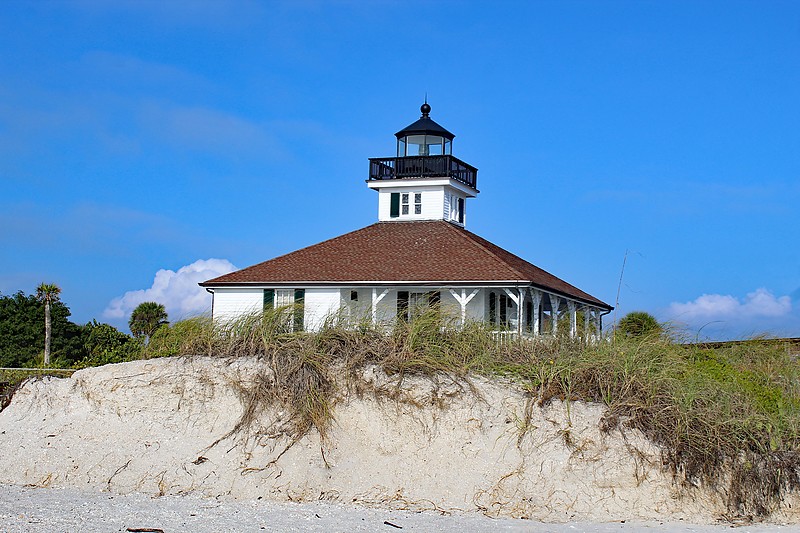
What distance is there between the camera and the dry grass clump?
12.7 meters

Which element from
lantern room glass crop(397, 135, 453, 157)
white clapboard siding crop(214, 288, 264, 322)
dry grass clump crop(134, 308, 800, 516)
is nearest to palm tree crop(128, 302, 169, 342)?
white clapboard siding crop(214, 288, 264, 322)

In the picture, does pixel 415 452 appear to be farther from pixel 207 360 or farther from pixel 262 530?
pixel 207 360

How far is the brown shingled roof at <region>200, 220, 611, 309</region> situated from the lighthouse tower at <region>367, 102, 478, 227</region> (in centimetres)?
63

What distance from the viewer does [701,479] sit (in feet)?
41.4

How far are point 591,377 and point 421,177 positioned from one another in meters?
21.3

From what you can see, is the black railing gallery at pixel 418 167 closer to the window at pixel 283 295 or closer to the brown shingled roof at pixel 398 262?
the brown shingled roof at pixel 398 262

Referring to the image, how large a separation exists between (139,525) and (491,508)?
4447 mm

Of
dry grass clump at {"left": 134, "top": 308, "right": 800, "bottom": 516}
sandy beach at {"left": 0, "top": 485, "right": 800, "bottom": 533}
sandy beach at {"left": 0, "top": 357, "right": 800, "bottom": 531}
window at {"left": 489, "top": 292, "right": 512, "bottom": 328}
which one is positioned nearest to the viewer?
sandy beach at {"left": 0, "top": 485, "right": 800, "bottom": 533}

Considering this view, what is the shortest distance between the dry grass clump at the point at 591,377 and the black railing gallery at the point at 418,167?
19.3 metres

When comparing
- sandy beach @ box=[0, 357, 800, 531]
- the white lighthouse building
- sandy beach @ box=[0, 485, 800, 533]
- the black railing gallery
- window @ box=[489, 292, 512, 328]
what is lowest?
sandy beach @ box=[0, 485, 800, 533]

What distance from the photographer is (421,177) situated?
34312 mm

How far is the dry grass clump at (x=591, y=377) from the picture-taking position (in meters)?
12.7

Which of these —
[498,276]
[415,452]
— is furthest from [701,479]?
[498,276]

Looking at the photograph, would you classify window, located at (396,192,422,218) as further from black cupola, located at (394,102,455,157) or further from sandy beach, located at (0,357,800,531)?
sandy beach, located at (0,357,800,531)
